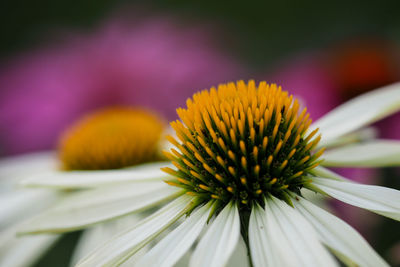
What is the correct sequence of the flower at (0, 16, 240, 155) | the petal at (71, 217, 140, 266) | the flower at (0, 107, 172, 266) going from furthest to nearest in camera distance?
the flower at (0, 16, 240, 155), the flower at (0, 107, 172, 266), the petal at (71, 217, 140, 266)

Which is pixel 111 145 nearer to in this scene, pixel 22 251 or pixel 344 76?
pixel 22 251

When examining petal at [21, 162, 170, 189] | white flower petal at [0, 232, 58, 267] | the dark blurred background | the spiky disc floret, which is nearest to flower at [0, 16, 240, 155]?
the dark blurred background

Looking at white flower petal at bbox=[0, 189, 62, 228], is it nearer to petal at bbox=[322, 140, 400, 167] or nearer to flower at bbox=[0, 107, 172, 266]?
flower at bbox=[0, 107, 172, 266]

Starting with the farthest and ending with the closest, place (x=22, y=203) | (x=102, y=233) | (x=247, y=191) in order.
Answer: (x=22, y=203) < (x=102, y=233) < (x=247, y=191)

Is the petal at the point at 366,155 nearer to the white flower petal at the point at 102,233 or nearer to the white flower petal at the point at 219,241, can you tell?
the white flower petal at the point at 219,241

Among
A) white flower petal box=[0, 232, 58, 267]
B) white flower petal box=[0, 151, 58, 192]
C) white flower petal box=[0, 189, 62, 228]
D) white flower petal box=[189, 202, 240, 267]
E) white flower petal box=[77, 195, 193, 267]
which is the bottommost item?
white flower petal box=[189, 202, 240, 267]

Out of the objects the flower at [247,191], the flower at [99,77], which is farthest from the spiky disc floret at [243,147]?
the flower at [99,77]

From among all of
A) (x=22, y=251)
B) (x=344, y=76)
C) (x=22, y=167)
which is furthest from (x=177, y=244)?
(x=344, y=76)
